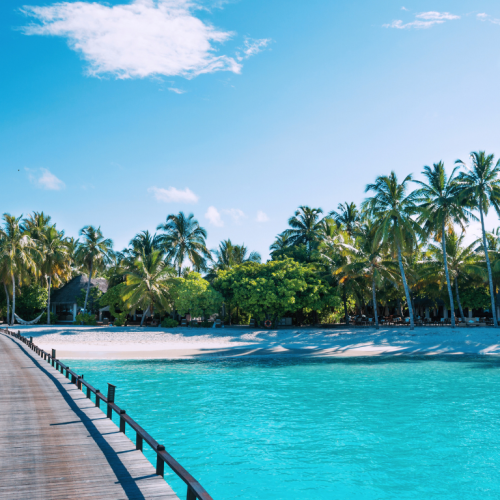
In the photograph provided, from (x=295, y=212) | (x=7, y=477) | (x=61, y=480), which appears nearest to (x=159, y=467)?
(x=61, y=480)

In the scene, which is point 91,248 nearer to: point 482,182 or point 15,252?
point 15,252

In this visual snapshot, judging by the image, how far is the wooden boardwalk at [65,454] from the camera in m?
6.03

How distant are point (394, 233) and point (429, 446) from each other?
26.5 m

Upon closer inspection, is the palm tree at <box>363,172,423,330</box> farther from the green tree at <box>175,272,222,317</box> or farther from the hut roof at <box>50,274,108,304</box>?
the hut roof at <box>50,274,108,304</box>

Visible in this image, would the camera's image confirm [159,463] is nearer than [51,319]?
Yes

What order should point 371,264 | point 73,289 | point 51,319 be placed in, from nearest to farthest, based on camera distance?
point 371,264 < point 51,319 < point 73,289

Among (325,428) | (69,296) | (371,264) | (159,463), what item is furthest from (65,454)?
(69,296)

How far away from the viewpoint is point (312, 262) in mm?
46781

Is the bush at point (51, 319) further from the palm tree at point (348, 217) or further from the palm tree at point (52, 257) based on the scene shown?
the palm tree at point (348, 217)

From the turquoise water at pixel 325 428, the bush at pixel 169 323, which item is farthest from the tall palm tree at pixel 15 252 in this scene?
the turquoise water at pixel 325 428

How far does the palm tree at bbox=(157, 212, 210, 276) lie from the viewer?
4953cm

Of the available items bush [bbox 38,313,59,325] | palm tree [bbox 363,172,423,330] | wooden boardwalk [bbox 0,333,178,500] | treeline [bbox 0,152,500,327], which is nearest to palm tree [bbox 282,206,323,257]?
treeline [bbox 0,152,500,327]

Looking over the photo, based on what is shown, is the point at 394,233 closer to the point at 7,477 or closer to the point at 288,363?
the point at 288,363

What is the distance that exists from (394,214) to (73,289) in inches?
1545
